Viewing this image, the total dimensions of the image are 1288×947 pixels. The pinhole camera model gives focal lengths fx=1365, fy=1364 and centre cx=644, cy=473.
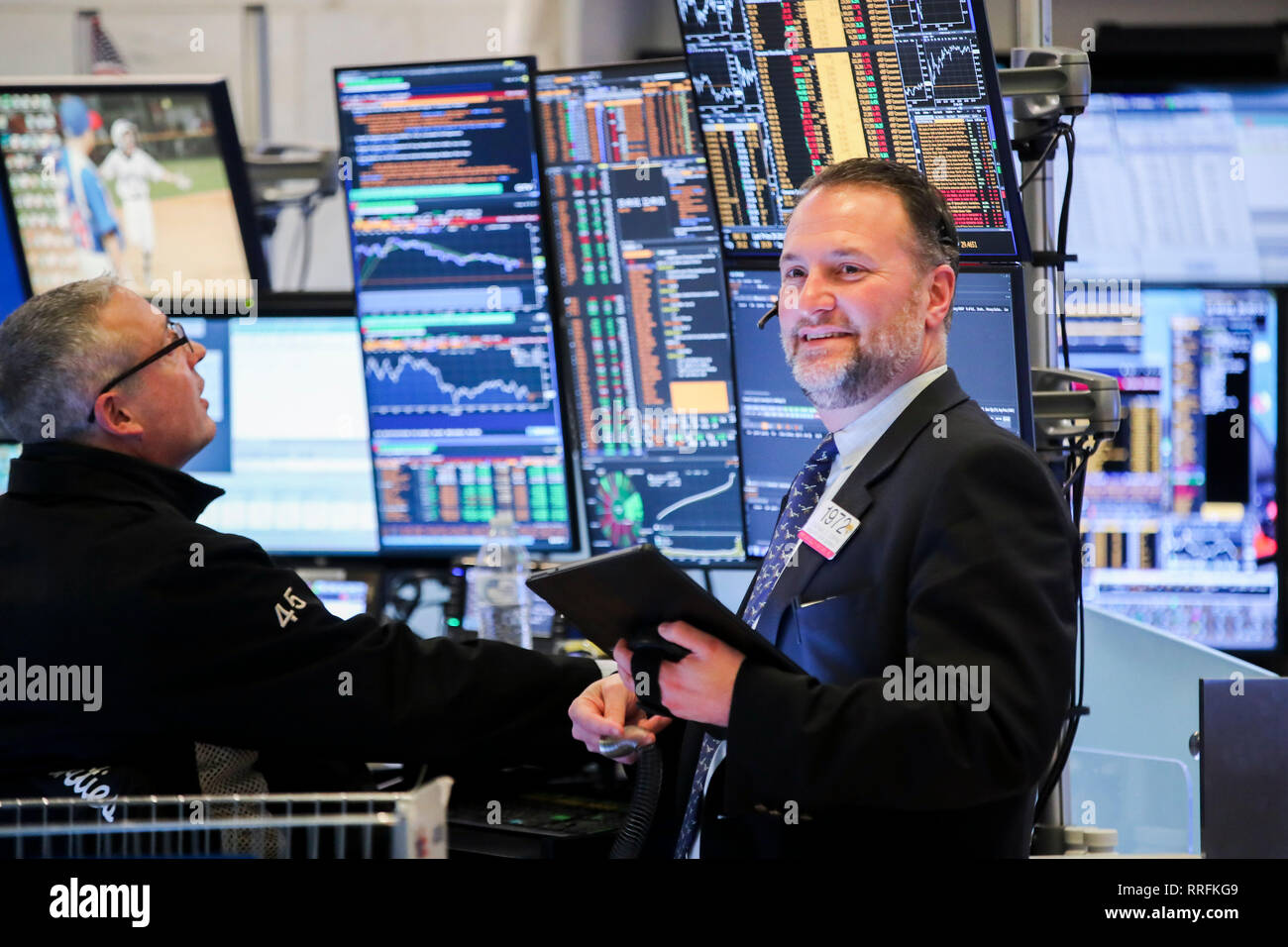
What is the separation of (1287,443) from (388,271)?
244cm

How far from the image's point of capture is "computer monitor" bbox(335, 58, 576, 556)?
310 cm

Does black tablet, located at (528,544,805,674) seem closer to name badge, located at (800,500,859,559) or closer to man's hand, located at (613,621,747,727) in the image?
man's hand, located at (613,621,747,727)

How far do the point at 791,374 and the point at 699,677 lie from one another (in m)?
1.04

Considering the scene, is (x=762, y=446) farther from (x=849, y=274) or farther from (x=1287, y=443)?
(x=1287, y=443)

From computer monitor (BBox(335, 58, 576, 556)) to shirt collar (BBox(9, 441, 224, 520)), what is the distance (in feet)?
3.97

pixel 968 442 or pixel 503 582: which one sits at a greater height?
pixel 968 442

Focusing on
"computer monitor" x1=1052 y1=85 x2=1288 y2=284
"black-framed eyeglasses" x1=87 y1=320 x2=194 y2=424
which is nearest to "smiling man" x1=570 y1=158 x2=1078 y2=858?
"black-framed eyeglasses" x1=87 y1=320 x2=194 y2=424

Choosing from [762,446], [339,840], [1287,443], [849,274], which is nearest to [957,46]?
[849,274]

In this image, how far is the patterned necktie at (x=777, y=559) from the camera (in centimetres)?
176

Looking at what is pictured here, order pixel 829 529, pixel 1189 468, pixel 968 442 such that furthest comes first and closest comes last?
1. pixel 1189 468
2. pixel 829 529
3. pixel 968 442

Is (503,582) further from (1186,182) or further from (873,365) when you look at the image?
(1186,182)

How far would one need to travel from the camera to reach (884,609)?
154cm

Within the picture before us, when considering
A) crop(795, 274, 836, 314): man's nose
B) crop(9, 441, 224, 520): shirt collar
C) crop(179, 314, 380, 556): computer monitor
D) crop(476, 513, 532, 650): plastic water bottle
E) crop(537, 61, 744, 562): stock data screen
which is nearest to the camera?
crop(795, 274, 836, 314): man's nose

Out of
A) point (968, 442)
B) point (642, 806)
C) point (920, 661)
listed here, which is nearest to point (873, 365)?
point (968, 442)
